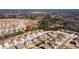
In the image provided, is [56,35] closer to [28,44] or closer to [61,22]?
[61,22]
